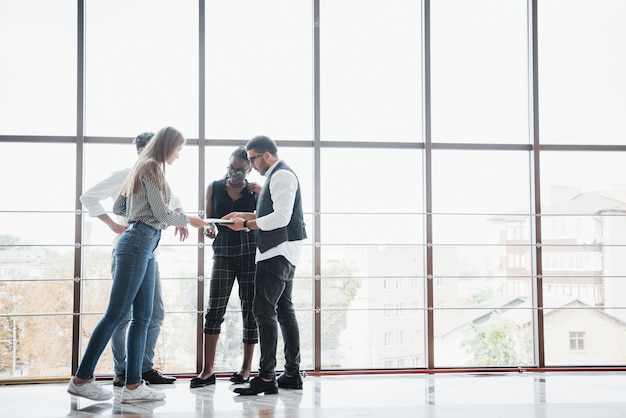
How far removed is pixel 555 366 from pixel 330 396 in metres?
1.69

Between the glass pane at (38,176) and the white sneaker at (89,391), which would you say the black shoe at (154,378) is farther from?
the glass pane at (38,176)

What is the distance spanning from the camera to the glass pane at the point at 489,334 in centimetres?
346

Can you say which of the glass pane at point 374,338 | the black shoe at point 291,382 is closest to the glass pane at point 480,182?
the glass pane at point 374,338

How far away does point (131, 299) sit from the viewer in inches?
91.8

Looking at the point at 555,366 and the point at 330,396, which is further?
the point at 555,366

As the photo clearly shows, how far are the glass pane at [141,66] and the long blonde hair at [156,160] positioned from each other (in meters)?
0.94

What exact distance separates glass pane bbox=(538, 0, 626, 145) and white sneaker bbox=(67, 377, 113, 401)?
300 cm

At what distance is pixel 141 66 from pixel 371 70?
1.48 metres

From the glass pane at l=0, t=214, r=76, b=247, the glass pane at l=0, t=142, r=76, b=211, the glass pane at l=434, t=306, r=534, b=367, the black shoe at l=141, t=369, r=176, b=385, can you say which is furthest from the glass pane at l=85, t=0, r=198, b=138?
the glass pane at l=434, t=306, r=534, b=367

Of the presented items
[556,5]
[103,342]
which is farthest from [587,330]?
[103,342]

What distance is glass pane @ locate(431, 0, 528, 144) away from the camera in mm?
3559

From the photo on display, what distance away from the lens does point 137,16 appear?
11.3 ft

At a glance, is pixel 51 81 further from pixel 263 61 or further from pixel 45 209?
pixel 263 61

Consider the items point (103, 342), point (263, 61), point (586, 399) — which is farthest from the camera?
point (263, 61)
